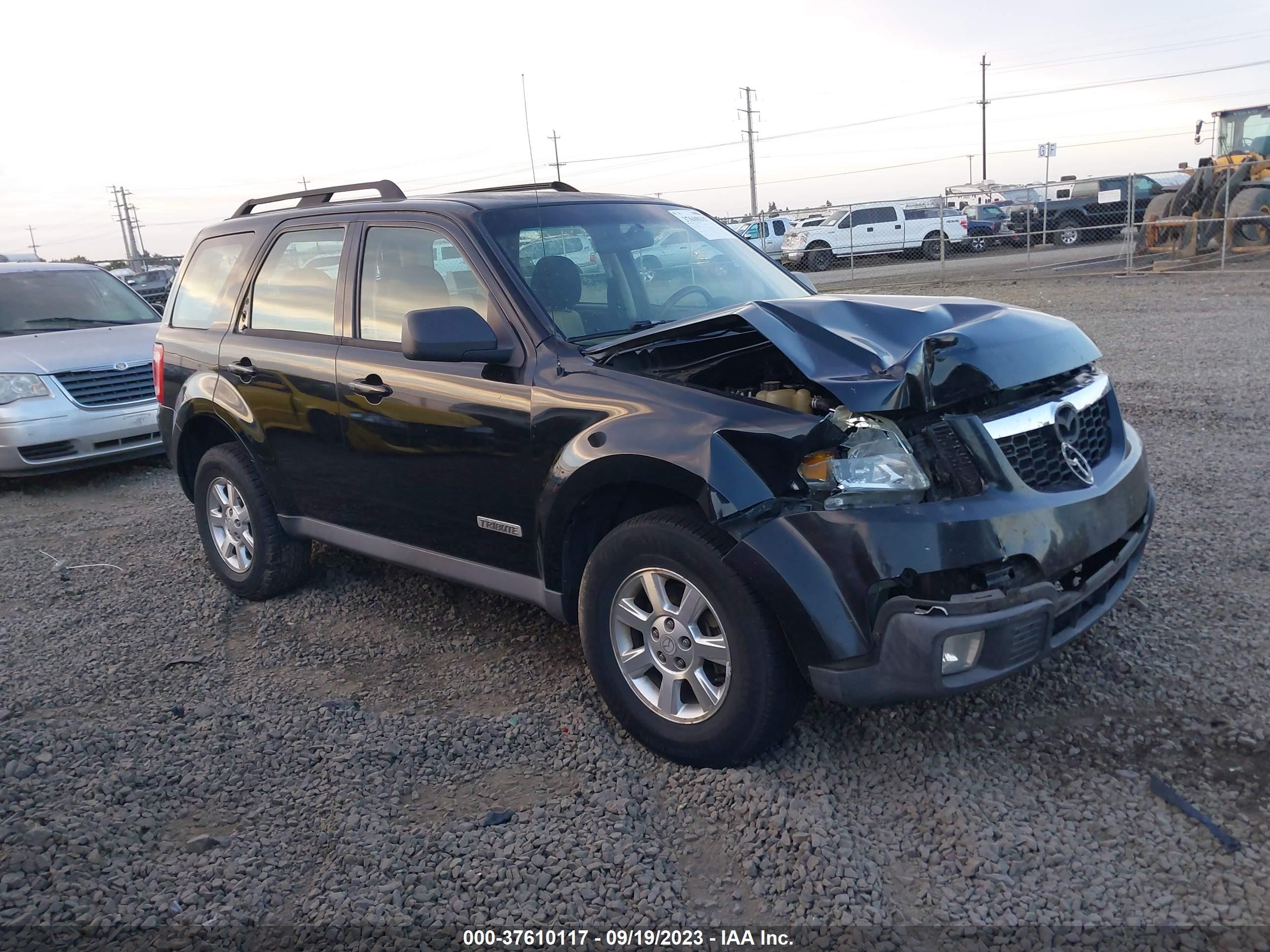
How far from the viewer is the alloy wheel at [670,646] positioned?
3.11 meters

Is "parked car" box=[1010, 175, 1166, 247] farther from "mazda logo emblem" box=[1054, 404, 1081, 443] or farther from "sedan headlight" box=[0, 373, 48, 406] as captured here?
"mazda logo emblem" box=[1054, 404, 1081, 443]

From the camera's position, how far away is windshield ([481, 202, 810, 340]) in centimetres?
387

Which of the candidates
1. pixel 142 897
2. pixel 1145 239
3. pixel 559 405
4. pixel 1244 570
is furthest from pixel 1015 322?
pixel 1145 239

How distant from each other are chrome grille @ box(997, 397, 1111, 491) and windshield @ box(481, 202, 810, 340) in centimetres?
142

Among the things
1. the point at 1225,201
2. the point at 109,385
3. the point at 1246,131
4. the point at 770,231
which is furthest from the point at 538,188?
the point at 770,231

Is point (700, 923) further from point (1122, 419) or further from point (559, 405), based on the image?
point (1122, 419)

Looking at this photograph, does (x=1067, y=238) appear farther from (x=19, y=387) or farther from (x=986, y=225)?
(x=19, y=387)

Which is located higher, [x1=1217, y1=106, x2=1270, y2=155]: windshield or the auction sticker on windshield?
[x1=1217, y1=106, x2=1270, y2=155]: windshield

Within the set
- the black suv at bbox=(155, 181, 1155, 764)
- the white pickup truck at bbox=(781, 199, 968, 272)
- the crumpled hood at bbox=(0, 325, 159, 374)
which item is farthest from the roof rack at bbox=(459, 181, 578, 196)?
the white pickup truck at bbox=(781, 199, 968, 272)

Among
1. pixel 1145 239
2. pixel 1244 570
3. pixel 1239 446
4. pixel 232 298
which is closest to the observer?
pixel 1244 570

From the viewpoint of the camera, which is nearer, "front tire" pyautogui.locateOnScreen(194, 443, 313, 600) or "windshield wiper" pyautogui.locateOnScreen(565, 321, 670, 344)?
"windshield wiper" pyautogui.locateOnScreen(565, 321, 670, 344)

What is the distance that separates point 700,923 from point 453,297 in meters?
2.48

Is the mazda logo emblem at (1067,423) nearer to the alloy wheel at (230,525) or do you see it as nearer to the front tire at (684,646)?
the front tire at (684,646)

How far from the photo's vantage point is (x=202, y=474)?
209 inches
